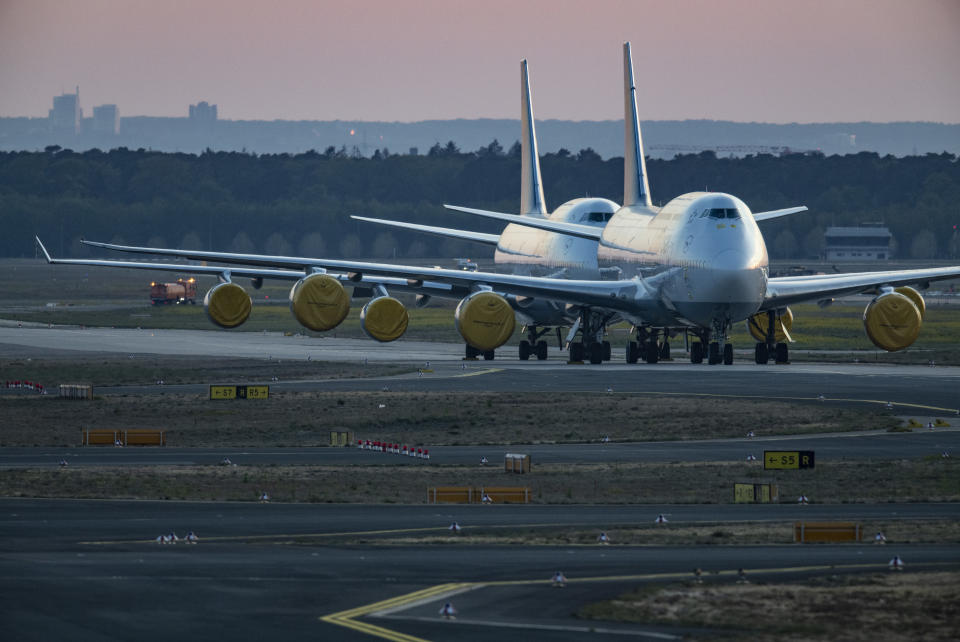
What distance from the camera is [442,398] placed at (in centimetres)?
5166

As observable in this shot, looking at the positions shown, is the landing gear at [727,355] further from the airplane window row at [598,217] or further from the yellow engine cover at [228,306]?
the yellow engine cover at [228,306]

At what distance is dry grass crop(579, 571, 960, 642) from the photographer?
61.1 feet

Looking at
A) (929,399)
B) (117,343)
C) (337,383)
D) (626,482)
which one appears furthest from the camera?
(117,343)

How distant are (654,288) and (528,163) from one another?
2222cm

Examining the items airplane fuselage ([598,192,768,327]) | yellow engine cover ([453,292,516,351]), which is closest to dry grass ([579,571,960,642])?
airplane fuselage ([598,192,768,327])

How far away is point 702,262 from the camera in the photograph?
2307 inches

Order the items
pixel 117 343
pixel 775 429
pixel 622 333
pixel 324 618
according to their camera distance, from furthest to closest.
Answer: pixel 622 333 → pixel 117 343 → pixel 775 429 → pixel 324 618

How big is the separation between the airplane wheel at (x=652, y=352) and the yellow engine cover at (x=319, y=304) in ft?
46.9

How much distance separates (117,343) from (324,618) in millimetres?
64148

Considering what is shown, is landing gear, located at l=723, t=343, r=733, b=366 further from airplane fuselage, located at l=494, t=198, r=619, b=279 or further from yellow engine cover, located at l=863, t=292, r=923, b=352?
airplane fuselage, located at l=494, t=198, r=619, b=279

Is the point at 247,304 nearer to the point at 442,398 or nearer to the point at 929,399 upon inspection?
the point at 442,398

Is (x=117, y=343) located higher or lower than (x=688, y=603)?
higher

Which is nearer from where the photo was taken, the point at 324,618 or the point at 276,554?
the point at 324,618

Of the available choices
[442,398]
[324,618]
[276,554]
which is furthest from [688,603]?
[442,398]
